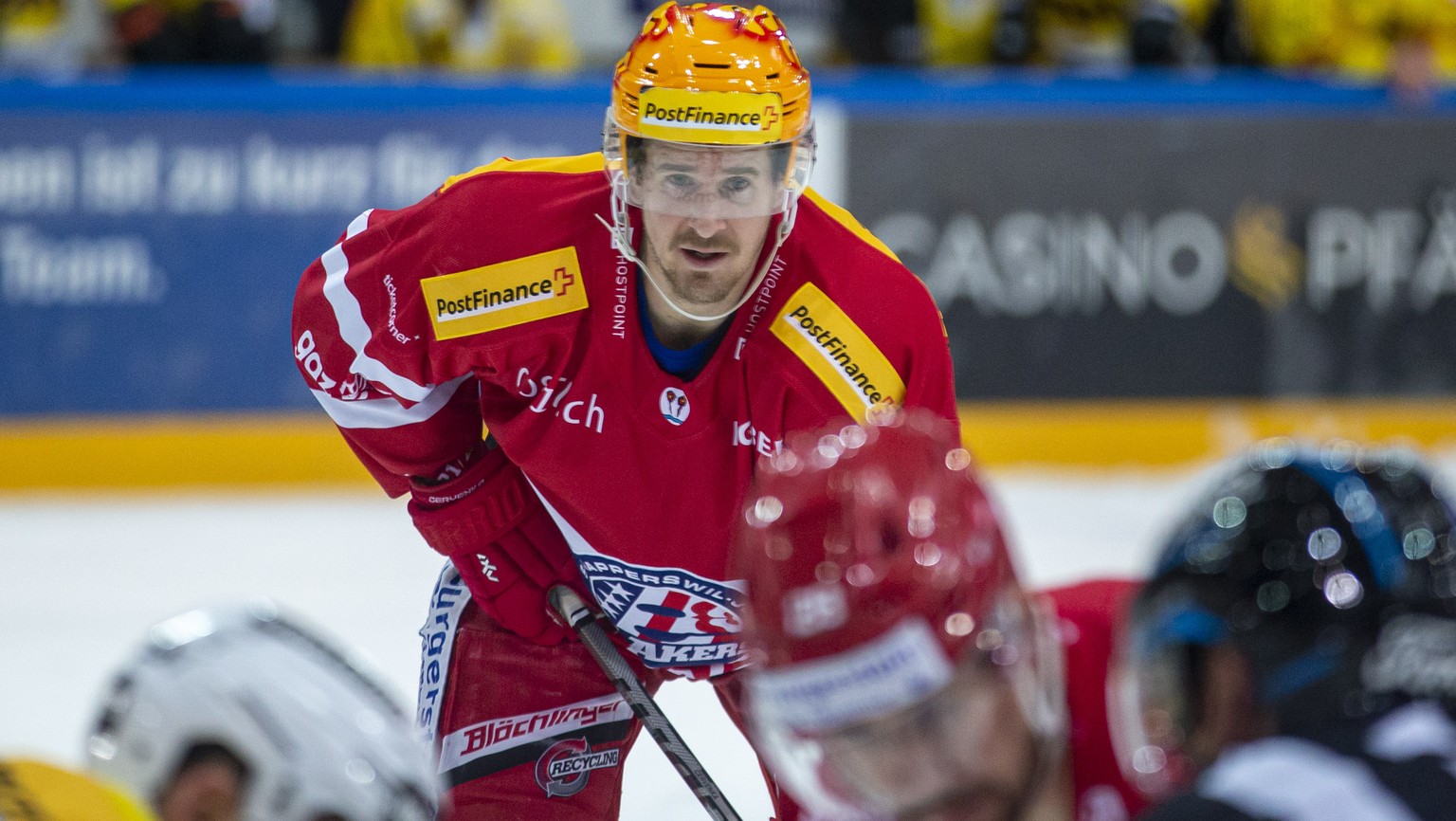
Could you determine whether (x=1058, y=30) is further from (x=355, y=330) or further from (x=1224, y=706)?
(x=1224, y=706)

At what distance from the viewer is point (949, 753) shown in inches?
50.8

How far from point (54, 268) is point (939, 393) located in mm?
3950

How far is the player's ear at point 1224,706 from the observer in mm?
1208

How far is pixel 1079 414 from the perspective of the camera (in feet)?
18.9

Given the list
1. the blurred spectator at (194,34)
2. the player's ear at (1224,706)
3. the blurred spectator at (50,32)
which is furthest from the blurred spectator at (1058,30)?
the player's ear at (1224,706)

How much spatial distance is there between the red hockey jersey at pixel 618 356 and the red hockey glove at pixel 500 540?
12 centimetres

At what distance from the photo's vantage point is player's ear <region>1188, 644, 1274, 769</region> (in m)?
1.21

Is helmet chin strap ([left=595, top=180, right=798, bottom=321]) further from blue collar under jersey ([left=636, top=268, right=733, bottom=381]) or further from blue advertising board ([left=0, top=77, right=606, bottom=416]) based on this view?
blue advertising board ([left=0, top=77, right=606, bottom=416])

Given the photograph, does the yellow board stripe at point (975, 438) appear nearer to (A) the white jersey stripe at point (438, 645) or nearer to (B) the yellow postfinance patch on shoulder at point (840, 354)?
(A) the white jersey stripe at point (438, 645)

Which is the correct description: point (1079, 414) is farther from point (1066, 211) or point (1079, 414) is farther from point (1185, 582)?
point (1185, 582)

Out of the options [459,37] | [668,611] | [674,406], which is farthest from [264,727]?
[459,37]

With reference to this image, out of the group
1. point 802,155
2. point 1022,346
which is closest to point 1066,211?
point 1022,346

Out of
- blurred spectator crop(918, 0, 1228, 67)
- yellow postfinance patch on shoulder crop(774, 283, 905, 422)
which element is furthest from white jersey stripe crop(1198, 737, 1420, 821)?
blurred spectator crop(918, 0, 1228, 67)

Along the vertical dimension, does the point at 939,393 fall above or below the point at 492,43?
above
